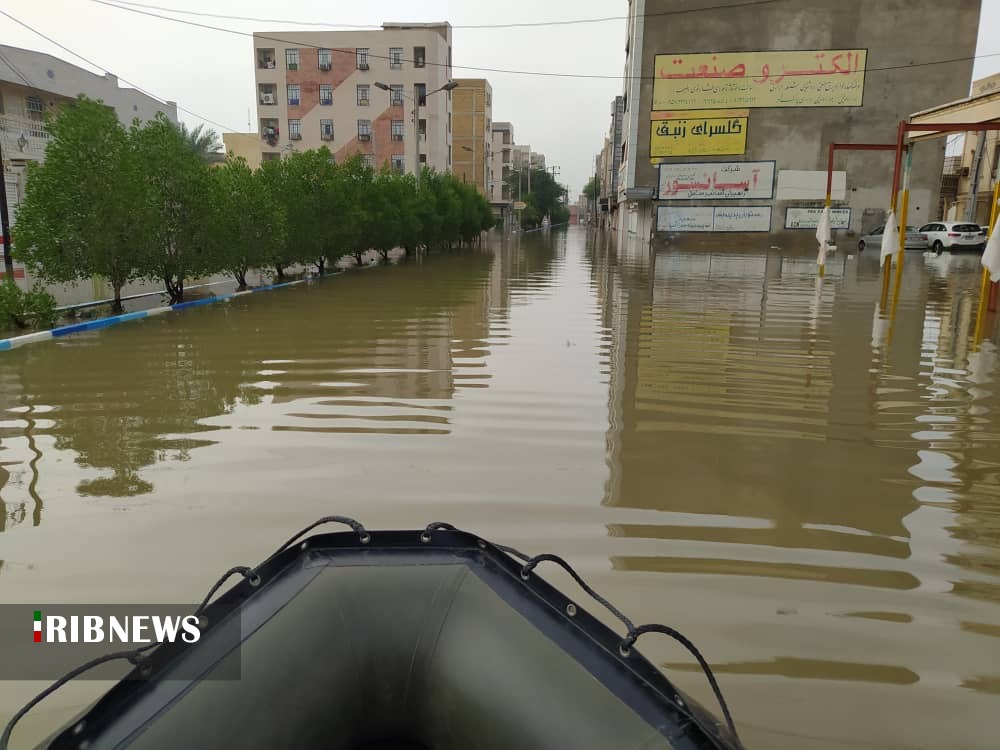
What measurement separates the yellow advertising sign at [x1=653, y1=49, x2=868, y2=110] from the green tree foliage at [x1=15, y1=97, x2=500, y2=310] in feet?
73.6

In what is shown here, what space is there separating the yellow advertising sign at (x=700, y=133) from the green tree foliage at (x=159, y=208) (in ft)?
69.4

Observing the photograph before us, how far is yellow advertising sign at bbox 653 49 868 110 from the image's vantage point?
36188 millimetres

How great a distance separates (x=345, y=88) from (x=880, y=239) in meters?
39.4

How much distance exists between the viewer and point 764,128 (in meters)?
36.7

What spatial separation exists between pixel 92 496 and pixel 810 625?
13.5ft

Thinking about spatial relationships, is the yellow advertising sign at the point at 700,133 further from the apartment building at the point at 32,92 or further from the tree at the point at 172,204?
the tree at the point at 172,204

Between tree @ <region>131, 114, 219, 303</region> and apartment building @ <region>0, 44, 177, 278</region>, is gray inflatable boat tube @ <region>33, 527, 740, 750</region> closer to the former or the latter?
tree @ <region>131, 114, 219, 303</region>

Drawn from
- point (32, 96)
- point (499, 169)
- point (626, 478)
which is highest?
point (499, 169)

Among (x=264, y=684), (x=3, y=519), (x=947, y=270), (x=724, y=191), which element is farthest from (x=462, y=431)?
(x=724, y=191)

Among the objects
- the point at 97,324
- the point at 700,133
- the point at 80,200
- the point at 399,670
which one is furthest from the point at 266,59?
the point at 399,670

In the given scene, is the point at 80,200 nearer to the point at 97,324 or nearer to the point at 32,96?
the point at 97,324

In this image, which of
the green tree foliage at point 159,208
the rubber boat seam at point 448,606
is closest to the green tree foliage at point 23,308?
the green tree foliage at point 159,208

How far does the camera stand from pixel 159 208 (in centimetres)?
1383

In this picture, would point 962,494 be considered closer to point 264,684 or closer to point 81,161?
point 264,684
